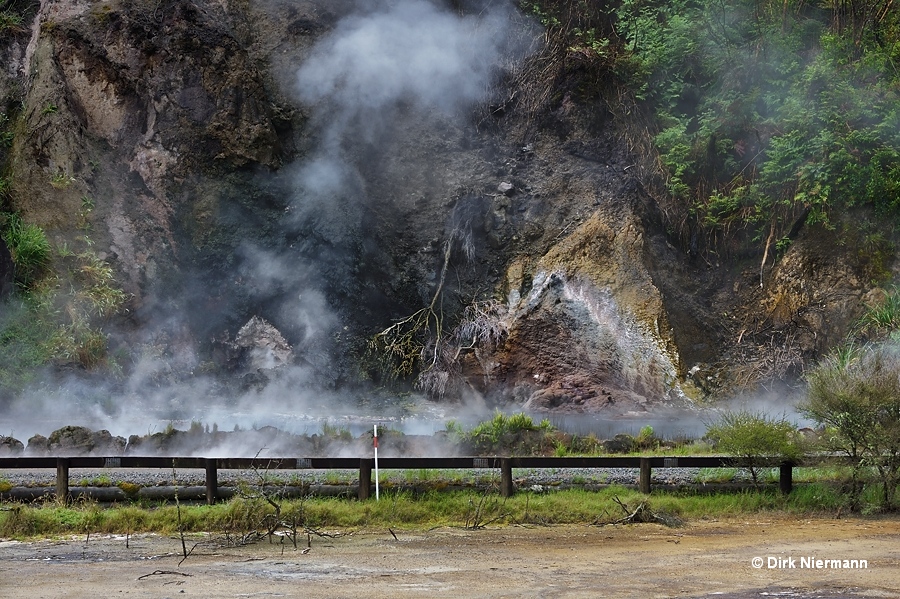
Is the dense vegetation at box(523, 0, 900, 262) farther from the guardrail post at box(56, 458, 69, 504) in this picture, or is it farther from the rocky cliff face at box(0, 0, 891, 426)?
the guardrail post at box(56, 458, 69, 504)

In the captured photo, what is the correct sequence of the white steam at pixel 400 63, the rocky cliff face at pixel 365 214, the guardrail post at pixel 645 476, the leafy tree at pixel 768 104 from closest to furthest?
the guardrail post at pixel 645 476
the rocky cliff face at pixel 365 214
the leafy tree at pixel 768 104
the white steam at pixel 400 63

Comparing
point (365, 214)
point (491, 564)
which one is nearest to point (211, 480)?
point (491, 564)

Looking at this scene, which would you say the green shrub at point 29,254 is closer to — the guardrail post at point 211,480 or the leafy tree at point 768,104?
the guardrail post at point 211,480

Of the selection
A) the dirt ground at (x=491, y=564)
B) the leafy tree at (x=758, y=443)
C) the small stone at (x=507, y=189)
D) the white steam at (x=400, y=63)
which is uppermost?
the white steam at (x=400, y=63)

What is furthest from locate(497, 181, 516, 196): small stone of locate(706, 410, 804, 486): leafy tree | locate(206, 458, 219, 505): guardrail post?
locate(206, 458, 219, 505): guardrail post

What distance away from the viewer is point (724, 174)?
78.7ft

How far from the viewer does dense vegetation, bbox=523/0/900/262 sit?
22.1 m

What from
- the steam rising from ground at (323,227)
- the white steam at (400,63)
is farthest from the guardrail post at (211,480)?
the white steam at (400,63)

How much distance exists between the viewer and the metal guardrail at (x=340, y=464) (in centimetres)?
1167

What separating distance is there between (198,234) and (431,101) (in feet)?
26.0

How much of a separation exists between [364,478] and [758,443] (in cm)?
556

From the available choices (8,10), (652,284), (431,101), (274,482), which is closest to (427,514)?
(274,482)

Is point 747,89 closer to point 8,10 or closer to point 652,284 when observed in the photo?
point 652,284

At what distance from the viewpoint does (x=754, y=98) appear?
23.8 meters
